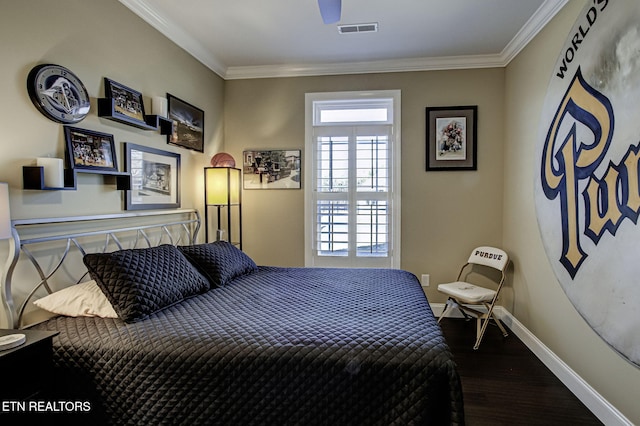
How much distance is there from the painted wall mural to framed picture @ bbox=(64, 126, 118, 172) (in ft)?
9.85

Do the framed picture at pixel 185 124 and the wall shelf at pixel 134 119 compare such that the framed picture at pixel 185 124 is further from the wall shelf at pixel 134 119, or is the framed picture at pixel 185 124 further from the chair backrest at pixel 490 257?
the chair backrest at pixel 490 257

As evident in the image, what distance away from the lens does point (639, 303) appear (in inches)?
69.5

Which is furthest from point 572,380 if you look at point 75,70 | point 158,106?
point 75,70

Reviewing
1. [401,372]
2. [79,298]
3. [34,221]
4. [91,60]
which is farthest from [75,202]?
[401,372]

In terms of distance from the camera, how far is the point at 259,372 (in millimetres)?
1477

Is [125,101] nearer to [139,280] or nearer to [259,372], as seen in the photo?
[139,280]

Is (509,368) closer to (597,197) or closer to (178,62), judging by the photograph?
(597,197)

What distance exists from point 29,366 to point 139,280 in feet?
1.89

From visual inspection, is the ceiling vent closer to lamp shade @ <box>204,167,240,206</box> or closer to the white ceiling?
the white ceiling

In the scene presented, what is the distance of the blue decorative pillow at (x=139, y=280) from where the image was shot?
1819mm

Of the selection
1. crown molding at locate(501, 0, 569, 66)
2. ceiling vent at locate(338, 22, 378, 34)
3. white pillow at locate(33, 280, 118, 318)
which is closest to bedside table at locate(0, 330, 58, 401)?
white pillow at locate(33, 280, 118, 318)

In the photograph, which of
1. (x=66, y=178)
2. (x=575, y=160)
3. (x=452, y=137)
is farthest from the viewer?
(x=452, y=137)

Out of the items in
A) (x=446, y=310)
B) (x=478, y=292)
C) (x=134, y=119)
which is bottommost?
(x=446, y=310)

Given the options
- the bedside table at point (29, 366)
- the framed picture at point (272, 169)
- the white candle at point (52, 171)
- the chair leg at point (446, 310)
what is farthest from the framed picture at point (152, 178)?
the chair leg at point (446, 310)
